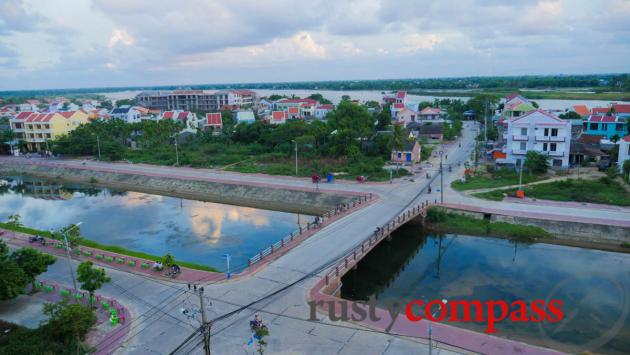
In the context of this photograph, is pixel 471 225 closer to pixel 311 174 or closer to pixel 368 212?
pixel 368 212

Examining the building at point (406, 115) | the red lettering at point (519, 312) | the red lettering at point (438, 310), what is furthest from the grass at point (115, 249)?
the building at point (406, 115)

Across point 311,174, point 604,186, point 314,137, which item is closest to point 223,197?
point 311,174

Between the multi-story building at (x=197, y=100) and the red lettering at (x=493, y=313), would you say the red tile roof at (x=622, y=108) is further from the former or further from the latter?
the multi-story building at (x=197, y=100)

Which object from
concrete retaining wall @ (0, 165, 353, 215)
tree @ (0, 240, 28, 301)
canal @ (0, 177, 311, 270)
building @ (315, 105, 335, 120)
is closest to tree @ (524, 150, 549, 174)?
concrete retaining wall @ (0, 165, 353, 215)

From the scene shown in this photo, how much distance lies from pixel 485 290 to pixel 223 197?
27623 millimetres

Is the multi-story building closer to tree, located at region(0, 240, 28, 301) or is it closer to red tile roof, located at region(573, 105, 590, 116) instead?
red tile roof, located at region(573, 105, 590, 116)

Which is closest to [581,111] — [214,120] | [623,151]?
[623,151]

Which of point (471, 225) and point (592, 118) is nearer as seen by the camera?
point (471, 225)

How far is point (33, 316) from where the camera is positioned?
19.7 m

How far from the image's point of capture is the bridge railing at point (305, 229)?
81.1 feet

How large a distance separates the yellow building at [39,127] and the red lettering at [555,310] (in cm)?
7049

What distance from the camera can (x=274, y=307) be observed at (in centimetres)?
1908

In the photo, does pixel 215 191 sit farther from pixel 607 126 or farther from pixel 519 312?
pixel 607 126

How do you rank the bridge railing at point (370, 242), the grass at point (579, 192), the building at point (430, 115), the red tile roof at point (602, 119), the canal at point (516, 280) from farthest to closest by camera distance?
the building at point (430, 115)
the red tile roof at point (602, 119)
the grass at point (579, 192)
the bridge railing at point (370, 242)
the canal at point (516, 280)
